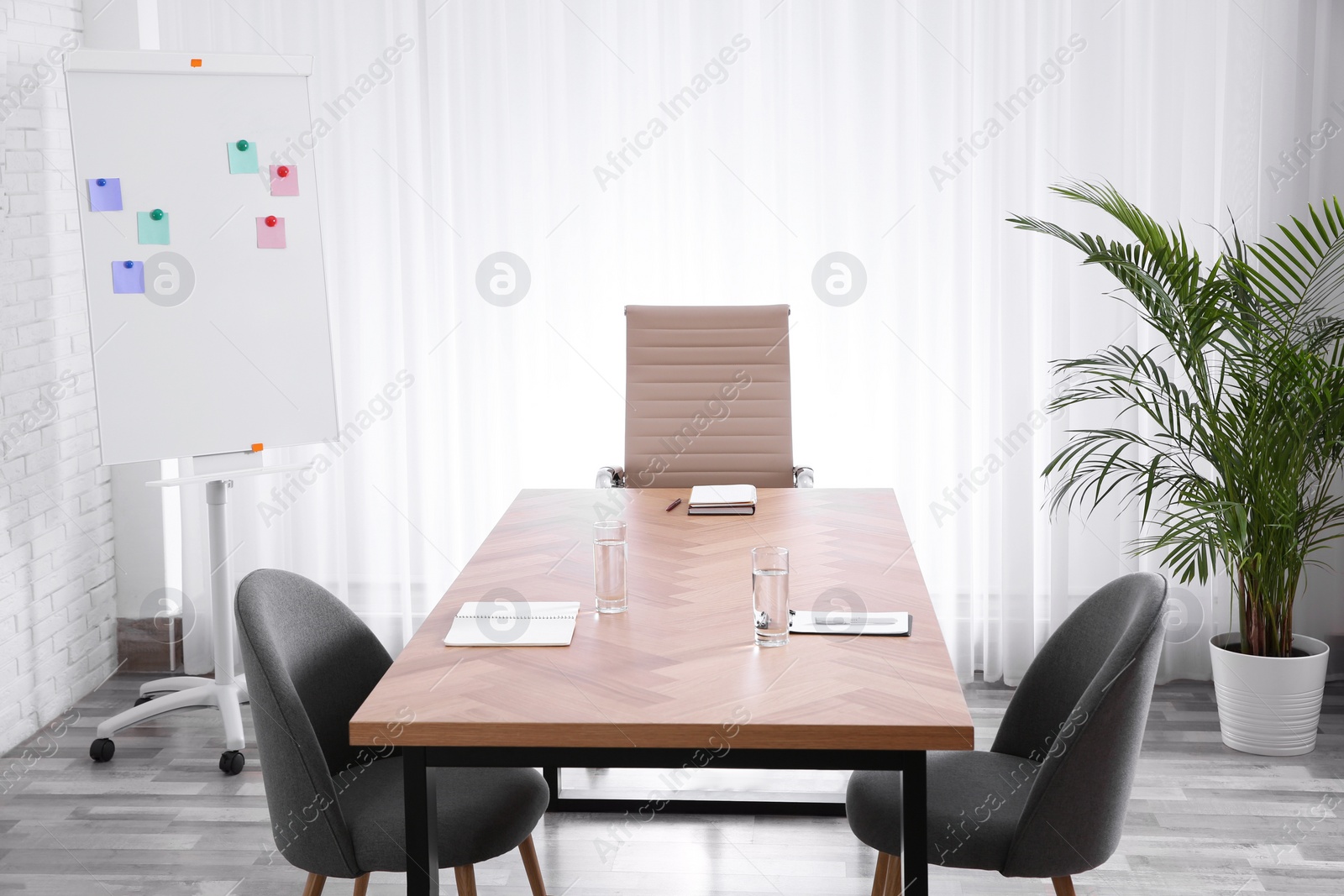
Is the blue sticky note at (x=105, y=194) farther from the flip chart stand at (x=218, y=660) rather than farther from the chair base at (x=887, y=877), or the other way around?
the chair base at (x=887, y=877)

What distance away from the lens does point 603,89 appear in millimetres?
3902

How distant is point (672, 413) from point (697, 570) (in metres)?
1.13

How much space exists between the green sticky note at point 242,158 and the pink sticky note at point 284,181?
0.05m

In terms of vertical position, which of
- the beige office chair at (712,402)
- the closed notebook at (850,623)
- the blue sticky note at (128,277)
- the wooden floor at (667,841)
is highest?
the blue sticky note at (128,277)

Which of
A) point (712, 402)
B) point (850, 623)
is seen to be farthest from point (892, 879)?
point (712, 402)

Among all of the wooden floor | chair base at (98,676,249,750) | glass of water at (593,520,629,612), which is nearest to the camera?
glass of water at (593,520,629,612)

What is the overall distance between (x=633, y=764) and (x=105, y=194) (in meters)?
2.40

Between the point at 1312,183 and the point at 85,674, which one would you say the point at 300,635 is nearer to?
the point at 85,674

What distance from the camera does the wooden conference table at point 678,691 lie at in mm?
1626

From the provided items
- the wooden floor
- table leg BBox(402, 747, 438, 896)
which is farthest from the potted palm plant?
table leg BBox(402, 747, 438, 896)

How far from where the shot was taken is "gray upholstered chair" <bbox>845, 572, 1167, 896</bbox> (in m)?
1.77

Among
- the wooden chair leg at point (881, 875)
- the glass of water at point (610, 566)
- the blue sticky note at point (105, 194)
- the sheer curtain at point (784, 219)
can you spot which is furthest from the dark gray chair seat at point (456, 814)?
the sheer curtain at point (784, 219)

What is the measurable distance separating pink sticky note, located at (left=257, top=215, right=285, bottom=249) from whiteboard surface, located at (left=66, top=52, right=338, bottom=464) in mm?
15

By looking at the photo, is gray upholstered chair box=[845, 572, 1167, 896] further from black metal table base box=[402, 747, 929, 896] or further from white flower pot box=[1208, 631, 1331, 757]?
white flower pot box=[1208, 631, 1331, 757]
